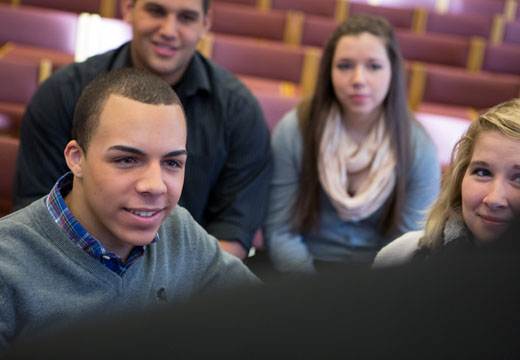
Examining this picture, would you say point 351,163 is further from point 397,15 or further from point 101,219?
point 397,15

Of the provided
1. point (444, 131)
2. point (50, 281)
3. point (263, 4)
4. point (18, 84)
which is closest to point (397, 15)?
point (263, 4)

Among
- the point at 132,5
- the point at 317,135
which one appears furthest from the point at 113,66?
the point at 317,135

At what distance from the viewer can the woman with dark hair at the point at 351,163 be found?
0.95 metres

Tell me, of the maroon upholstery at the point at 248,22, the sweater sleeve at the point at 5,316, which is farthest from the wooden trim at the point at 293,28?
the sweater sleeve at the point at 5,316

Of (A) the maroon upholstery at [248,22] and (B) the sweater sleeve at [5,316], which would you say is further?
(A) the maroon upholstery at [248,22]

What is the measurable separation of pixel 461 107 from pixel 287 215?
0.92 meters

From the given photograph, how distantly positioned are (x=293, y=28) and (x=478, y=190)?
5.03 feet

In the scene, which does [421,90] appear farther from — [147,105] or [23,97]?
[147,105]

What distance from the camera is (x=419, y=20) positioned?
2191 mm

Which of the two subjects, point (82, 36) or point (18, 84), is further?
point (82, 36)

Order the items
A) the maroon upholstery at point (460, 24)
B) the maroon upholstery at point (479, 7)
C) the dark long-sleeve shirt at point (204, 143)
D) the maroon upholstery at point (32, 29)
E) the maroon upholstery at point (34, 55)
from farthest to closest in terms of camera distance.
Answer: the maroon upholstery at point (479, 7)
the maroon upholstery at point (460, 24)
the maroon upholstery at point (32, 29)
the maroon upholstery at point (34, 55)
the dark long-sleeve shirt at point (204, 143)

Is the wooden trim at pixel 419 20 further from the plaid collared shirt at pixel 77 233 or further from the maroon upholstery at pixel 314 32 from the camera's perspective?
the plaid collared shirt at pixel 77 233

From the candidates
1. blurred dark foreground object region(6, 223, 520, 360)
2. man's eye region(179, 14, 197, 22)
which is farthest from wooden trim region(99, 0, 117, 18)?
blurred dark foreground object region(6, 223, 520, 360)

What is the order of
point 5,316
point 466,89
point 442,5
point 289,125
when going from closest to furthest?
point 5,316 → point 289,125 → point 466,89 → point 442,5
